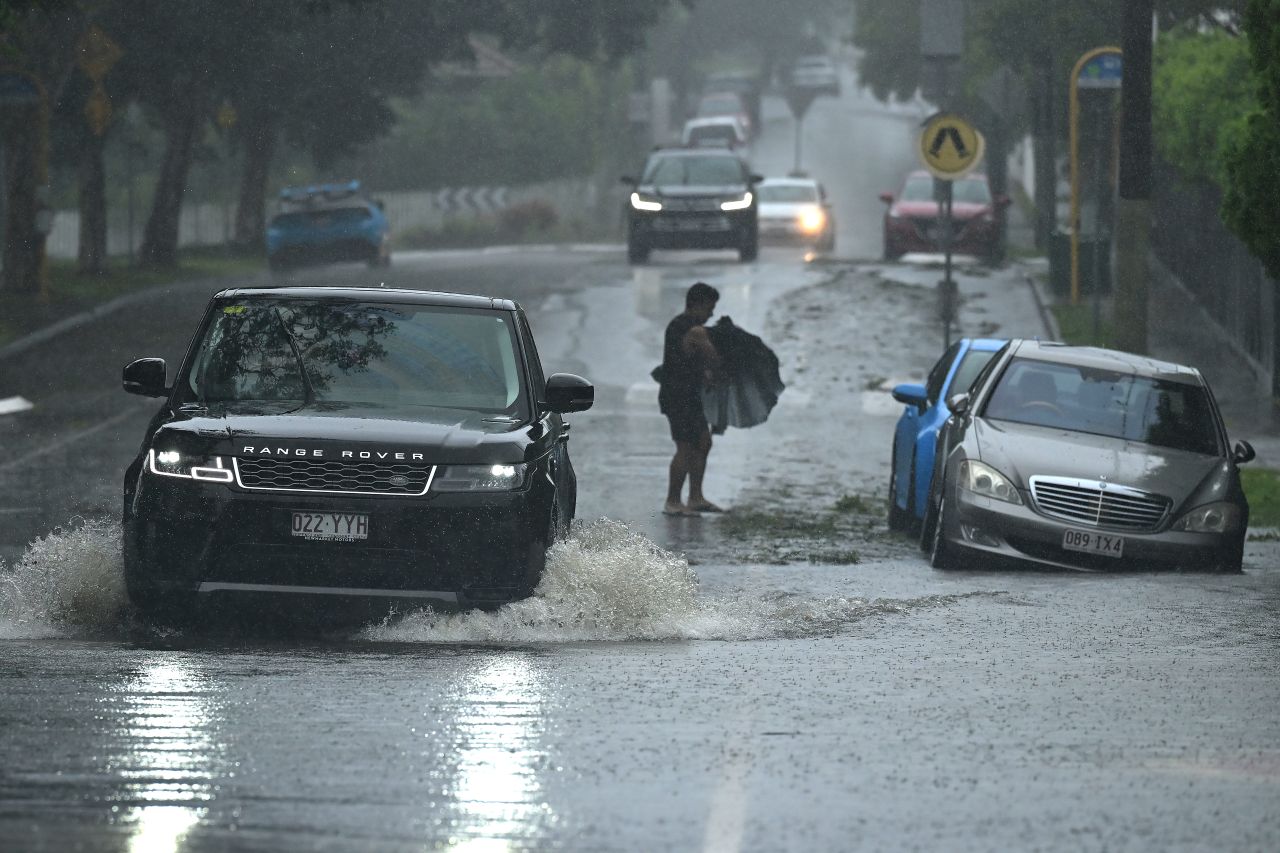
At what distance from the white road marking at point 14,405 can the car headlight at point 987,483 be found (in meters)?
12.2

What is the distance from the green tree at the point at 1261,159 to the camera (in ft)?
50.4

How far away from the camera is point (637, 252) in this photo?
123 feet

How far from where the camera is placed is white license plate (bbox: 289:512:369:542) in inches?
398

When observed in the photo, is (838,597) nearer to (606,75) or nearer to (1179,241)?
(1179,241)

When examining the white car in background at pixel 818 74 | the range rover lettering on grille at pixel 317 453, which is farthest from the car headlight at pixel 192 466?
the white car in background at pixel 818 74

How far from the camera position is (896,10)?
74.8m

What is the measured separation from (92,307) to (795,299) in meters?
9.71

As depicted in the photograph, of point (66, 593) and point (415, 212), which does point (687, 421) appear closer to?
point (66, 593)

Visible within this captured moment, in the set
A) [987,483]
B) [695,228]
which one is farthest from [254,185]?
[987,483]

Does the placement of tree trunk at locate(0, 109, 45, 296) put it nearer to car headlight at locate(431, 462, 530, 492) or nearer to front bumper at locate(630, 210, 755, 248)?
front bumper at locate(630, 210, 755, 248)

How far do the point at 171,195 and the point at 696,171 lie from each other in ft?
37.8

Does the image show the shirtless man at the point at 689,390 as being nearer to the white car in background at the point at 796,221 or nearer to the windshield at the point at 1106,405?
the windshield at the point at 1106,405

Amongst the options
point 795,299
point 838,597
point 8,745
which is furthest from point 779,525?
point 795,299

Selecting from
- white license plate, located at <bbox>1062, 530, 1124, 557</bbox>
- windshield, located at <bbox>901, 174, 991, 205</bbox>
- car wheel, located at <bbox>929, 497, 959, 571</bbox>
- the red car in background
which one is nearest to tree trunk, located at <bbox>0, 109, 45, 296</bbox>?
the red car in background
